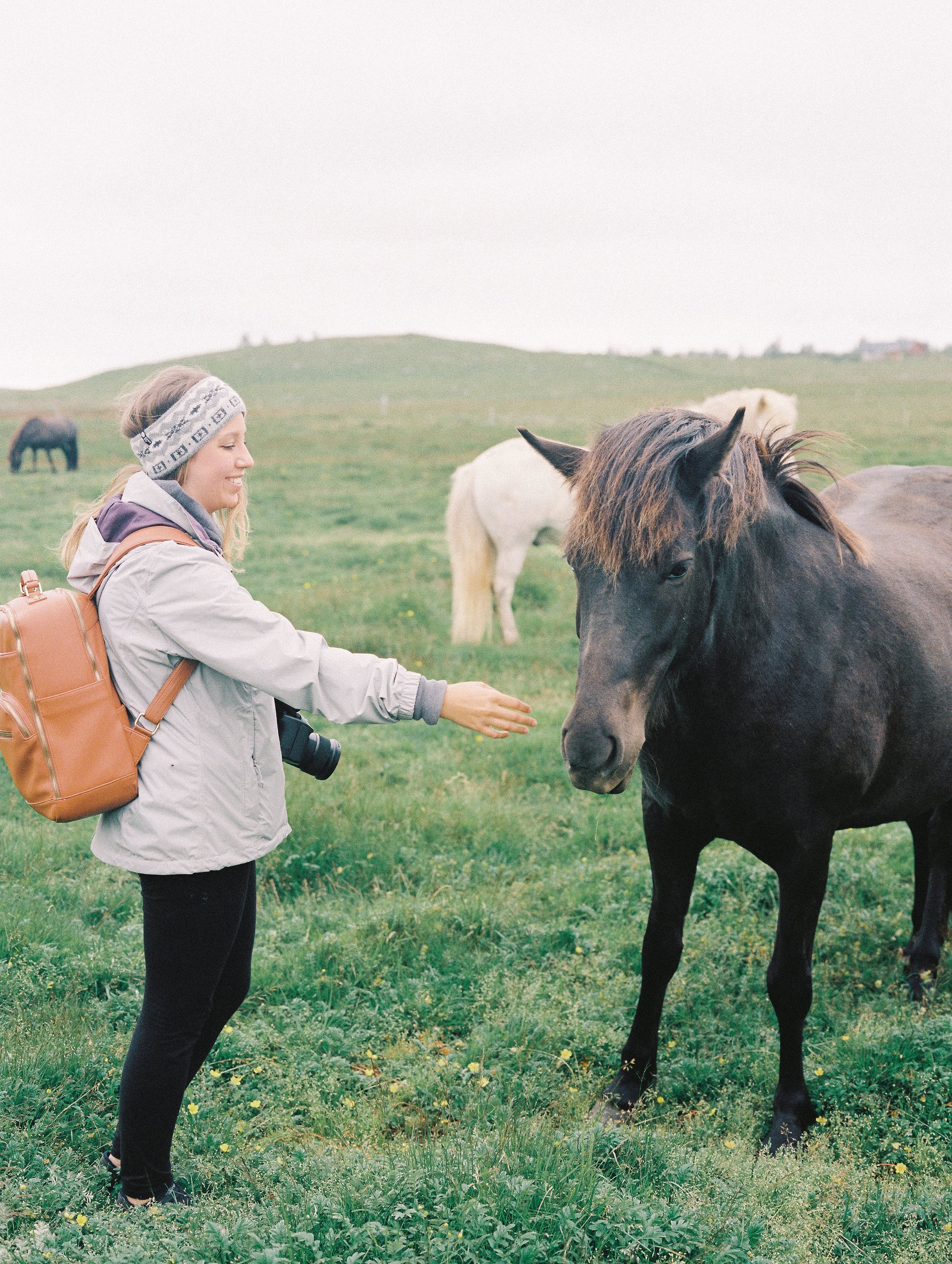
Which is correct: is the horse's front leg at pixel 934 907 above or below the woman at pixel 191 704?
below

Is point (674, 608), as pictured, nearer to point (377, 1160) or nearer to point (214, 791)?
point (214, 791)

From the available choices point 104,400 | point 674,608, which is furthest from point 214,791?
point 104,400

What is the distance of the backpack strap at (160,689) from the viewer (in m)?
2.32

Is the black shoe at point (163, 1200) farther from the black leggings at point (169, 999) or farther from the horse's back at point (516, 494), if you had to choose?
the horse's back at point (516, 494)

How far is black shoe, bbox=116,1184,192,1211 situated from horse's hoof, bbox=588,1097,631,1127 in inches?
49.8

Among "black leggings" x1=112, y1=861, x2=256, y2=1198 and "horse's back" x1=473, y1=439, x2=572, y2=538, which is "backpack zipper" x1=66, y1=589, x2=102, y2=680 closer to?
"black leggings" x1=112, y1=861, x2=256, y2=1198

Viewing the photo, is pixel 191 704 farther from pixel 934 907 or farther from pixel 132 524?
pixel 934 907

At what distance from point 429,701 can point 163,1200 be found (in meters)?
1.51

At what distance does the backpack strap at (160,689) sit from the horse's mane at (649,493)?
1.02 metres

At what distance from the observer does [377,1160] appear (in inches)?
98.3

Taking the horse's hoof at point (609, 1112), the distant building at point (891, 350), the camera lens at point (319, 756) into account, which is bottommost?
the horse's hoof at point (609, 1112)

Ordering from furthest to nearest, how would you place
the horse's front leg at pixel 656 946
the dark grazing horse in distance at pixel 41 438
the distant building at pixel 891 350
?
the distant building at pixel 891 350 < the dark grazing horse in distance at pixel 41 438 < the horse's front leg at pixel 656 946

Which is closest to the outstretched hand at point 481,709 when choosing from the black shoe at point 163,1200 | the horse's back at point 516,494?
the black shoe at point 163,1200

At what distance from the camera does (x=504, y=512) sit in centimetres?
1044
